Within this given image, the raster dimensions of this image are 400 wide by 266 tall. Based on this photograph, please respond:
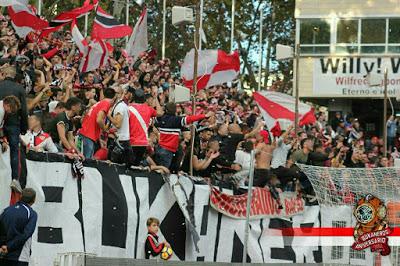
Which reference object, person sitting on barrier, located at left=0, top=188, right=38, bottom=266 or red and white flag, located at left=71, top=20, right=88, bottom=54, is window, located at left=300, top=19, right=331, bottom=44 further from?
person sitting on barrier, located at left=0, top=188, right=38, bottom=266

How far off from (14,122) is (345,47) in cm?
3792

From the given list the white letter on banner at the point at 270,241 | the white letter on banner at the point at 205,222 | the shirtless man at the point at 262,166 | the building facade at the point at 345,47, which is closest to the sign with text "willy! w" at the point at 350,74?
the building facade at the point at 345,47

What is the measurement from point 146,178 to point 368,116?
33.6m

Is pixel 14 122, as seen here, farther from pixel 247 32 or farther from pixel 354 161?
pixel 247 32

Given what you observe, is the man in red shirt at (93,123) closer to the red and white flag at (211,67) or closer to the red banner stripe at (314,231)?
the red banner stripe at (314,231)

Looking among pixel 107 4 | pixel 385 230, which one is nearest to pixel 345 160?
pixel 385 230

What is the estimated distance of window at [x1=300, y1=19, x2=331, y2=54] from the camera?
5272cm

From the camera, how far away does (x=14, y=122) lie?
1559 cm

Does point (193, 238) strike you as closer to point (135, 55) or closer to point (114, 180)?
point (114, 180)

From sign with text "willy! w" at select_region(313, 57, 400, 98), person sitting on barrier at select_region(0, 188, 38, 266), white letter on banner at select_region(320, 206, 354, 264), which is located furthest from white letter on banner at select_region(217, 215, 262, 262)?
sign with text "willy! w" at select_region(313, 57, 400, 98)

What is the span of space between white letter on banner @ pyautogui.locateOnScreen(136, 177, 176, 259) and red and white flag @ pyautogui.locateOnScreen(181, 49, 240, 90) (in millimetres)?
5830

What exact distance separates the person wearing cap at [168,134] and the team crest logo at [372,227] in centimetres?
330

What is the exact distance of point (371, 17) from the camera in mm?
52719

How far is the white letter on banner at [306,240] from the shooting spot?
22500 millimetres
